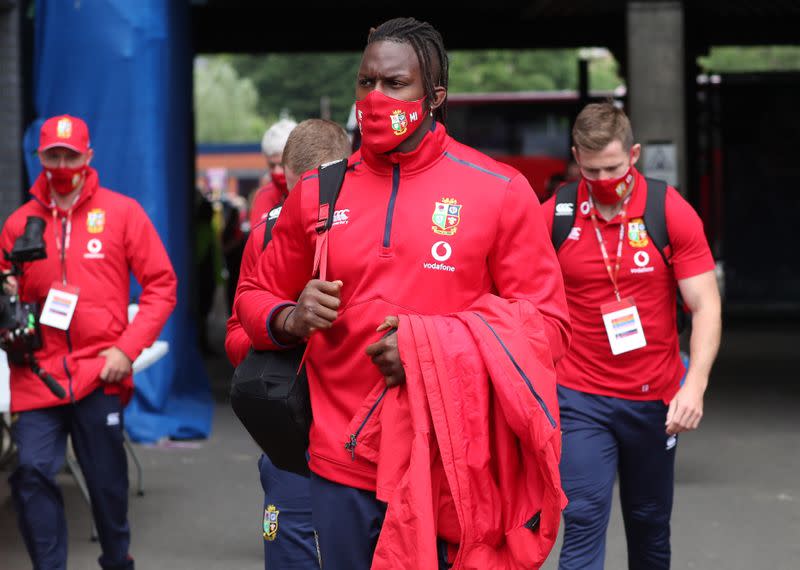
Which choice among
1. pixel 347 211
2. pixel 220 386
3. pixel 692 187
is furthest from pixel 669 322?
pixel 692 187

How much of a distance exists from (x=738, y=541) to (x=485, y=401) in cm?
451

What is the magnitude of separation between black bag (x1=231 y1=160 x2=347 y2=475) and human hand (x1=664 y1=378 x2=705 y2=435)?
6.20 feet

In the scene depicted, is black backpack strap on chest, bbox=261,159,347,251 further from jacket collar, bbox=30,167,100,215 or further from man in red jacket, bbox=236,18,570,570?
jacket collar, bbox=30,167,100,215

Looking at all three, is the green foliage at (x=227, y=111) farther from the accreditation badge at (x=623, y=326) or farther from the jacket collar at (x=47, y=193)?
the accreditation badge at (x=623, y=326)

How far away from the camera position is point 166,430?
10.3 metres

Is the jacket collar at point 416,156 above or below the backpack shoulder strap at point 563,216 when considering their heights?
above

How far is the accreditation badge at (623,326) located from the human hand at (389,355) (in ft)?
7.02

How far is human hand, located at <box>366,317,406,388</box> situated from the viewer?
3115 mm

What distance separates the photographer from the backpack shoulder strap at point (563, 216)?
526 centimetres

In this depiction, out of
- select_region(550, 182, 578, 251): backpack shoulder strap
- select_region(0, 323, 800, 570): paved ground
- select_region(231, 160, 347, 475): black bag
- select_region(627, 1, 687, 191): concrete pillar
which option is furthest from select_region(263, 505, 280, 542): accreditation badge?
select_region(627, 1, 687, 191): concrete pillar

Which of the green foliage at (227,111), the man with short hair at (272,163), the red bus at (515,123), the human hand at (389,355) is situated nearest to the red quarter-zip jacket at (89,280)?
the man with short hair at (272,163)

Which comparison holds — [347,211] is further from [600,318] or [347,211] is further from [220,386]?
[220,386]

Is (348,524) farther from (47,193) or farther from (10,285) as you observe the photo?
(47,193)

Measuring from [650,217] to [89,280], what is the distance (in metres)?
2.33
